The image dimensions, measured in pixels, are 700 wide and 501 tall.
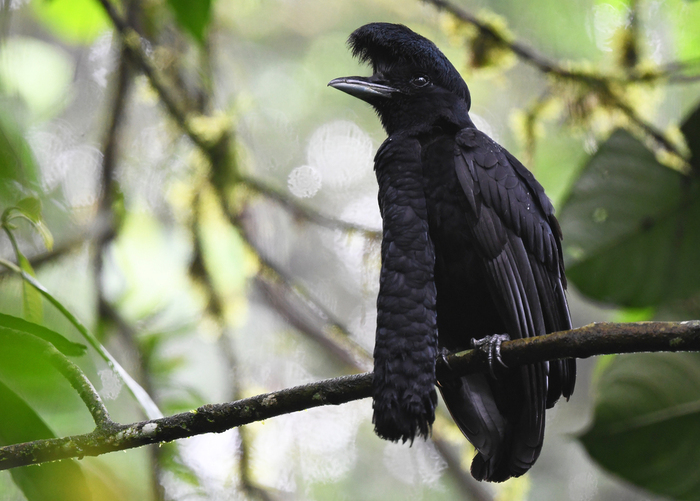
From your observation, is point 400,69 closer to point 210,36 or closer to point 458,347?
point 458,347

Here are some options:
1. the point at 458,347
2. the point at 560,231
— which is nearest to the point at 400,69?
the point at 560,231

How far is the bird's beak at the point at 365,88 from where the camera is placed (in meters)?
2.37

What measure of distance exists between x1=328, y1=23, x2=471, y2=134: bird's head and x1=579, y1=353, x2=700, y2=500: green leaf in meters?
1.10

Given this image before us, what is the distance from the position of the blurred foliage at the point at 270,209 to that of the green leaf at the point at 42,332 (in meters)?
0.65

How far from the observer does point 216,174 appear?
3.20 meters

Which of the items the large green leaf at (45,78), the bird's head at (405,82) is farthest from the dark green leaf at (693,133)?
the large green leaf at (45,78)

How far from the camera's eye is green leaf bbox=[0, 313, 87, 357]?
1371mm

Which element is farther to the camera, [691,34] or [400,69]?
[691,34]

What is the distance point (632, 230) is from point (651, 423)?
743mm

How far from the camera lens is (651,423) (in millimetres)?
2230

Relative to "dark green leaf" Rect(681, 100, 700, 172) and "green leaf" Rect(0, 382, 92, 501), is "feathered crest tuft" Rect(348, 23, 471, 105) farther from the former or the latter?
"green leaf" Rect(0, 382, 92, 501)

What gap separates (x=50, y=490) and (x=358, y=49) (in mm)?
1865

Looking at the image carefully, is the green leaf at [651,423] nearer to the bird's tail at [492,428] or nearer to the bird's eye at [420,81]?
the bird's tail at [492,428]

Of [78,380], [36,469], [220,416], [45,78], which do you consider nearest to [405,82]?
[220,416]
